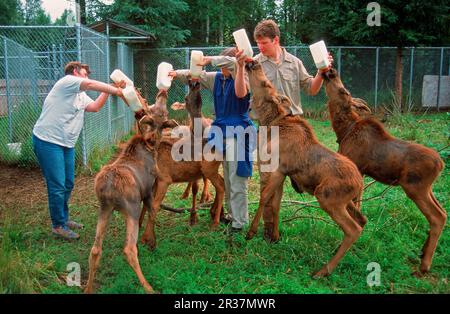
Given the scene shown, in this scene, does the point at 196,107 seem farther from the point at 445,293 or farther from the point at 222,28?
the point at 222,28

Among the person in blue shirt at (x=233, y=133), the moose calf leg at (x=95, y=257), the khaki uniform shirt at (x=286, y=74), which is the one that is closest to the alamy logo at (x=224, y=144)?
the person in blue shirt at (x=233, y=133)

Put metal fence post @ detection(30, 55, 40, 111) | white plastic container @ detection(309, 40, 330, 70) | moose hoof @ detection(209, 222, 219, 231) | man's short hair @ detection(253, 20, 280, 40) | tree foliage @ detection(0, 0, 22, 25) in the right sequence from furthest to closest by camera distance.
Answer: tree foliage @ detection(0, 0, 22, 25) < metal fence post @ detection(30, 55, 40, 111) < moose hoof @ detection(209, 222, 219, 231) < man's short hair @ detection(253, 20, 280, 40) < white plastic container @ detection(309, 40, 330, 70)

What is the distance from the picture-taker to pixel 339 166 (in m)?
5.03

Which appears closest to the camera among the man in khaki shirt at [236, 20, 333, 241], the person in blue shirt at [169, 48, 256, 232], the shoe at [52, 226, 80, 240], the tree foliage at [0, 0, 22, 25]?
the man in khaki shirt at [236, 20, 333, 241]

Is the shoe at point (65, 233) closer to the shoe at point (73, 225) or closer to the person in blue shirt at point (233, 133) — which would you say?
the shoe at point (73, 225)

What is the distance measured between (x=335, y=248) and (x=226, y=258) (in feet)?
4.56

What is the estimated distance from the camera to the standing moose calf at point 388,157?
16.9 ft

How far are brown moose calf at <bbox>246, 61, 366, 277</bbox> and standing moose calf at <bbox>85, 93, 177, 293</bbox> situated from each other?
3.95 feet

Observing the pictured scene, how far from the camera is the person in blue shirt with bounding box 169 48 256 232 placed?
6.07 meters

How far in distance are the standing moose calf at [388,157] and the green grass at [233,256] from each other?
565 mm

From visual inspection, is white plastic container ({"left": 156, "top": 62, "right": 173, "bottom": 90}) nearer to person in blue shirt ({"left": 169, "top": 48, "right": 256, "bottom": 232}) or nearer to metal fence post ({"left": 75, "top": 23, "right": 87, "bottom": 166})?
person in blue shirt ({"left": 169, "top": 48, "right": 256, "bottom": 232})

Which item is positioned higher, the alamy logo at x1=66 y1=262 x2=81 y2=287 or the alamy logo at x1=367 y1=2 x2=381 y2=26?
the alamy logo at x1=367 y1=2 x2=381 y2=26

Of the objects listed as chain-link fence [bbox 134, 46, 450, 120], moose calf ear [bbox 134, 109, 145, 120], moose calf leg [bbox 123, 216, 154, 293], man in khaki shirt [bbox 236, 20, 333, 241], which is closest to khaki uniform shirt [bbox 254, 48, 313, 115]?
man in khaki shirt [bbox 236, 20, 333, 241]

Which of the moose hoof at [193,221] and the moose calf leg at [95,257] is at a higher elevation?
the moose calf leg at [95,257]
